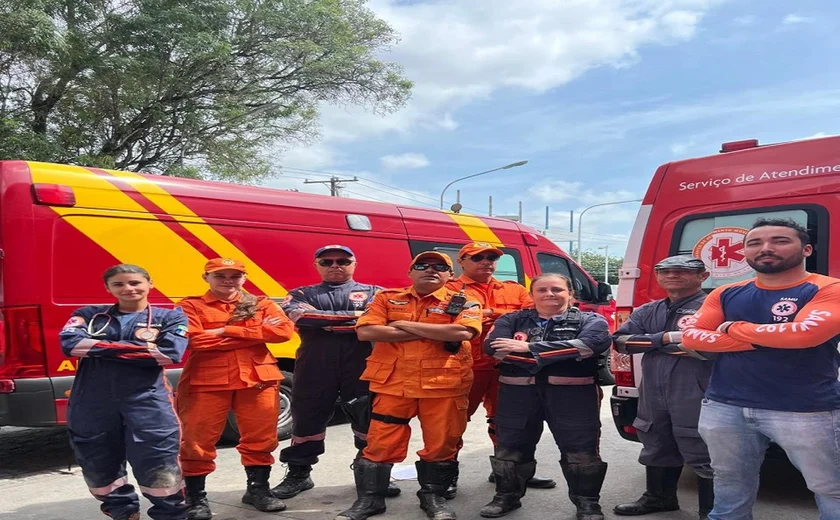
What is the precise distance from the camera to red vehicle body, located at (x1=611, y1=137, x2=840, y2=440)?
399 centimetres

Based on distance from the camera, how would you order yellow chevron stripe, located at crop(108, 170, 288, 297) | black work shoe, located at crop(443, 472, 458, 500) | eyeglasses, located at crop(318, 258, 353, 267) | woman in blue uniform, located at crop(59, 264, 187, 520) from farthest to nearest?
1. yellow chevron stripe, located at crop(108, 170, 288, 297)
2. eyeglasses, located at crop(318, 258, 353, 267)
3. black work shoe, located at crop(443, 472, 458, 500)
4. woman in blue uniform, located at crop(59, 264, 187, 520)

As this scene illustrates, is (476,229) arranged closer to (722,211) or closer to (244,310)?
(722,211)

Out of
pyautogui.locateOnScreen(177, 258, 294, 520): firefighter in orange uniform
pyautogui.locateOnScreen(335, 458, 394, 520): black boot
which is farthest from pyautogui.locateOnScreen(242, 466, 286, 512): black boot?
pyautogui.locateOnScreen(335, 458, 394, 520): black boot

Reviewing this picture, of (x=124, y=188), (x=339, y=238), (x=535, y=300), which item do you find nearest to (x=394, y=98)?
(x=339, y=238)

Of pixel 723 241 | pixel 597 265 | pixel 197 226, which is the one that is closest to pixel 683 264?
pixel 723 241

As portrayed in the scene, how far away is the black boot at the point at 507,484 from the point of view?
401 cm

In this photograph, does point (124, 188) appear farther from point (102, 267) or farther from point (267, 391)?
point (267, 391)

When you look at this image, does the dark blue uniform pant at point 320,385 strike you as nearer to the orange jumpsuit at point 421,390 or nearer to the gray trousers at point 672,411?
the orange jumpsuit at point 421,390

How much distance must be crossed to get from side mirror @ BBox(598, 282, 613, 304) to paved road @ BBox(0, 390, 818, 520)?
8.18 feet

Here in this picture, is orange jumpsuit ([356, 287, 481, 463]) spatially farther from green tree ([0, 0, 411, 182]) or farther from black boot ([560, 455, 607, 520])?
green tree ([0, 0, 411, 182])

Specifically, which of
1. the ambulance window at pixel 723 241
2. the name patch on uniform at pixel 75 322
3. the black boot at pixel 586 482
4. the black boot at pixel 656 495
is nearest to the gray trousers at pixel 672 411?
the black boot at pixel 656 495

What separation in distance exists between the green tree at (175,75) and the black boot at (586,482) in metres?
9.96

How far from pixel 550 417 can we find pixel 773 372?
138cm

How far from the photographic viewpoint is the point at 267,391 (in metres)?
4.16
